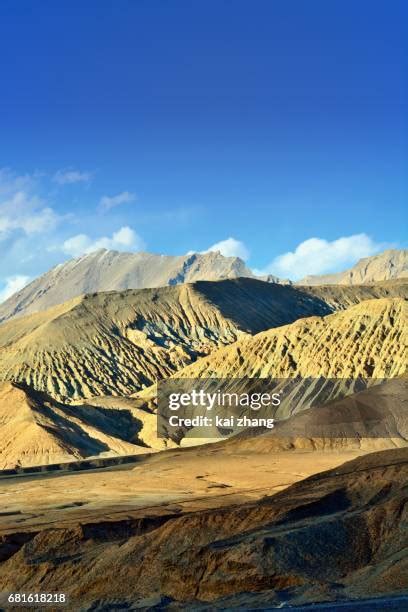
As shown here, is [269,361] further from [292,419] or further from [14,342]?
[14,342]

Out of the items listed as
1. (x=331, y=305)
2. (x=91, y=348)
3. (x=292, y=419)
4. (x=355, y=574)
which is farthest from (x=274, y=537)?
(x=331, y=305)

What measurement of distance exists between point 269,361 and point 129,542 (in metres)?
55.0

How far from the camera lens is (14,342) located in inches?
4865

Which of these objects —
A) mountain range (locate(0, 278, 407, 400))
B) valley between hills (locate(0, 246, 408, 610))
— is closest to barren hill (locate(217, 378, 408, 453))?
valley between hills (locate(0, 246, 408, 610))

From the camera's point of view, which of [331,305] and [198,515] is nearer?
[198,515]

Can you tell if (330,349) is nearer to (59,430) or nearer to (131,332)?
(59,430)

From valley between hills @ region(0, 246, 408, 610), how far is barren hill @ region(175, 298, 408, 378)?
18 cm

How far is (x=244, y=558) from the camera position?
2084 cm

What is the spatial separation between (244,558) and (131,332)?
9987 centimetres

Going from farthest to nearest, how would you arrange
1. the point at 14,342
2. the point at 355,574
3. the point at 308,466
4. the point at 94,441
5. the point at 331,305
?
the point at 331,305 < the point at 14,342 < the point at 94,441 < the point at 308,466 < the point at 355,574

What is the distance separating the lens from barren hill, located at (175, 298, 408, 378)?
70.9 metres

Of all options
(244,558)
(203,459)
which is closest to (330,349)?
(203,459)

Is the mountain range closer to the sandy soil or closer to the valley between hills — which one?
the valley between hills

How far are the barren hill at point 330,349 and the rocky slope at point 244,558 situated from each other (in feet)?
145
